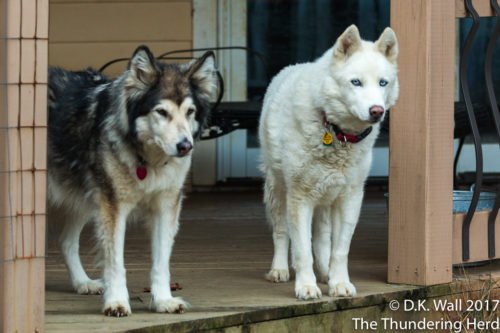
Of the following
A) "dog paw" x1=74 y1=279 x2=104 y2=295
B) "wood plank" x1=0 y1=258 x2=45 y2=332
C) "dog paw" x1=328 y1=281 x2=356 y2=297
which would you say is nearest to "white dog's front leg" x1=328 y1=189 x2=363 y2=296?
"dog paw" x1=328 y1=281 x2=356 y2=297

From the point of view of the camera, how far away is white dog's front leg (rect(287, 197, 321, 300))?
370cm

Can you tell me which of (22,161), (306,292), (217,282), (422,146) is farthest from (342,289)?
(22,161)

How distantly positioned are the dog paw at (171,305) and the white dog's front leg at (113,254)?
126 millimetres

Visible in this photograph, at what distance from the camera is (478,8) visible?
13.3 feet

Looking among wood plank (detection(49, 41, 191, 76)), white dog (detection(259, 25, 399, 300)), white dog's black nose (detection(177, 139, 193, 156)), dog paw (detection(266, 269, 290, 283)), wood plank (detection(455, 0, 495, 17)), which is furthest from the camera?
wood plank (detection(49, 41, 191, 76))

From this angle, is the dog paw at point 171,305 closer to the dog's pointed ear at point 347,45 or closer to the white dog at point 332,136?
the white dog at point 332,136

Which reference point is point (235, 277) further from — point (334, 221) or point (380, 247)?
point (380, 247)

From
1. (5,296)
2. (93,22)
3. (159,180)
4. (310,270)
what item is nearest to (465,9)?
(310,270)

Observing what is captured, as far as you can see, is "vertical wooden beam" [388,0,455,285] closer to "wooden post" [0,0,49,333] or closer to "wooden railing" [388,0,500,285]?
"wooden railing" [388,0,500,285]

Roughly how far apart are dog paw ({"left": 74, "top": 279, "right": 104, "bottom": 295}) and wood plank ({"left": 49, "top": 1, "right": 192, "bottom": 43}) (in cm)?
365

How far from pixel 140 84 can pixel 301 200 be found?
0.96 metres

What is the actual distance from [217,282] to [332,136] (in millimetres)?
962

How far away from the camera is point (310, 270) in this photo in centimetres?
376

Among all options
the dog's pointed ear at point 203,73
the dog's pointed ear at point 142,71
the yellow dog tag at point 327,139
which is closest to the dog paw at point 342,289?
the yellow dog tag at point 327,139
